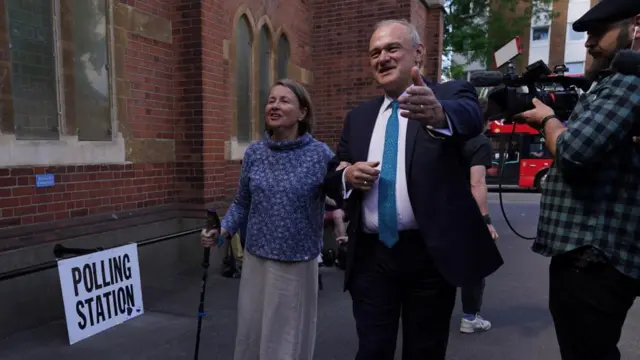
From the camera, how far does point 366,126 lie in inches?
81.8

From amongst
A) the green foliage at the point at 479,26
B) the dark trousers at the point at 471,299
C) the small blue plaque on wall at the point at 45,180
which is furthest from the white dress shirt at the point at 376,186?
the green foliage at the point at 479,26

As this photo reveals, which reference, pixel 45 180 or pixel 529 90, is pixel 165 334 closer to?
pixel 45 180

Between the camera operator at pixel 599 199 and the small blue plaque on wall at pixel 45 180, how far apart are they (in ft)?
12.4

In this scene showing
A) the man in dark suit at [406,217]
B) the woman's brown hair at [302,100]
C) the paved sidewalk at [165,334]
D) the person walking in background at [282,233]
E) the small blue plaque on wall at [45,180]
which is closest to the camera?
the man in dark suit at [406,217]

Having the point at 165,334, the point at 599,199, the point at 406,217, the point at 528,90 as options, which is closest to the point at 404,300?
the point at 406,217

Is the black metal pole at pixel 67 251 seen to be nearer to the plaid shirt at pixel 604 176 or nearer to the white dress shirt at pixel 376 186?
the white dress shirt at pixel 376 186

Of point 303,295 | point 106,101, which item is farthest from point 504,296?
point 106,101

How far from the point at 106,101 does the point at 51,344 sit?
7.56 feet

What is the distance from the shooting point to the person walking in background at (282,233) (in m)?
2.42

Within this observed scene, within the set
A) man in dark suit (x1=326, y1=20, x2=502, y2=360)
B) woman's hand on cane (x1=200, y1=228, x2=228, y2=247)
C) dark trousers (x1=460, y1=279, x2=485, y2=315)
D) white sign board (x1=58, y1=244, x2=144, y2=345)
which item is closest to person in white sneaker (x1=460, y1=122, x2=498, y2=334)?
dark trousers (x1=460, y1=279, x2=485, y2=315)

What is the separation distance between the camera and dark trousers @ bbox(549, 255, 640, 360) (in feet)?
5.39

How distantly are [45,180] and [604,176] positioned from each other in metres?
3.99

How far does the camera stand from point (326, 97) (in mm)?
8203

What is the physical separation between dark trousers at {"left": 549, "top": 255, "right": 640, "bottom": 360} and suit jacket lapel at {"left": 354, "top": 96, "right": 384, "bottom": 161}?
91 centimetres
